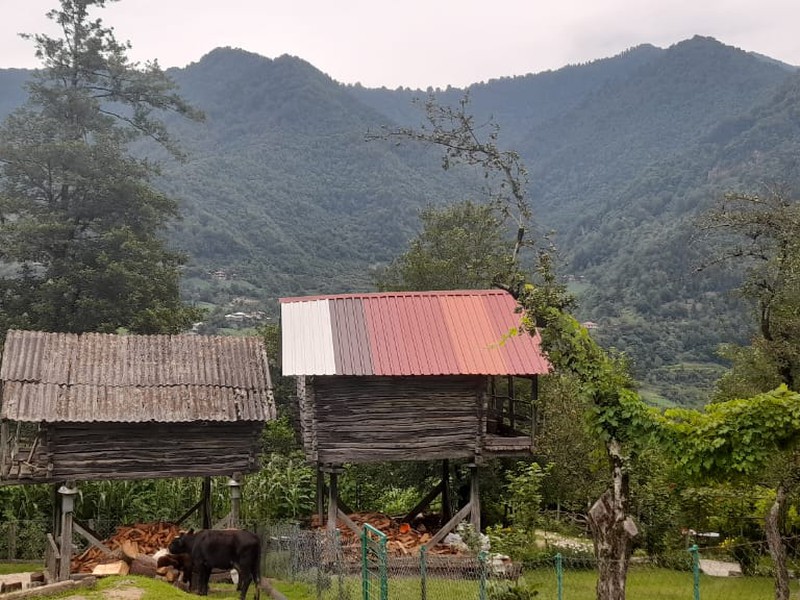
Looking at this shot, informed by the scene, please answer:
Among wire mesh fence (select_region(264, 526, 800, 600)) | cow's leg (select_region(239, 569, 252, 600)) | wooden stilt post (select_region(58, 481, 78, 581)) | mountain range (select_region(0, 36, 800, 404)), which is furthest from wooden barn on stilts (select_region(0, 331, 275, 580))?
mountain range (select_region(0, 36, 800, 404))

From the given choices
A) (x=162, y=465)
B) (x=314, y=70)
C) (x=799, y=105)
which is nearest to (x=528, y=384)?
(x=162, y=465)

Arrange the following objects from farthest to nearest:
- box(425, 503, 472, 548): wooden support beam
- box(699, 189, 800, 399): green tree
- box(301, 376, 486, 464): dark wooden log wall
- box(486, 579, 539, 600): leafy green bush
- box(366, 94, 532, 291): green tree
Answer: box(699, 189, 800, 399): green tree
box(425, 503, 472, 548): wooden support beam
box(301, 376, 486, 464): dark wooden log wall
box(366, 94, 532, 291): green tree
box(486, 579, 539, 600): leafy green bush

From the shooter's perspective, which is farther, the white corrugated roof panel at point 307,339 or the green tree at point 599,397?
the white corrugated roof panel at point 307,339

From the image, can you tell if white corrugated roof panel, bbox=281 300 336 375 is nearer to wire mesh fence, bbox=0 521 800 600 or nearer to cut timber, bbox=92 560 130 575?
wire mesh fence, bbox=0 521 800 600

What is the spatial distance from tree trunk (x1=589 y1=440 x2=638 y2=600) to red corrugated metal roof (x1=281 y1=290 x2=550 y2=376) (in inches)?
235

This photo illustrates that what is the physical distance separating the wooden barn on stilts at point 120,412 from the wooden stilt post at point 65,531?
0.02m

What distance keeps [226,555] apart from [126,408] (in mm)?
4188

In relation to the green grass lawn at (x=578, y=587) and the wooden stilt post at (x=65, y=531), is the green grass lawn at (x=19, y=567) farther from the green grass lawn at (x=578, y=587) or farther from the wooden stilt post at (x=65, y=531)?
the green grass lawn at (x=578, y=587)

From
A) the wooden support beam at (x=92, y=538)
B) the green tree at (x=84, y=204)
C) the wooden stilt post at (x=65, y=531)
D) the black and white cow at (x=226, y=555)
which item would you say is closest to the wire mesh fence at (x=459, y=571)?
the black and white cow at (x=226, y=555)

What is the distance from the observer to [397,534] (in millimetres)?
20578

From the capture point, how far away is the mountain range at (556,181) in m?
80.9

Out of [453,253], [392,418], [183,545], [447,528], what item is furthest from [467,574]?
[453,253]

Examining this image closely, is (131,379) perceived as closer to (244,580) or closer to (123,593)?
(123,593)

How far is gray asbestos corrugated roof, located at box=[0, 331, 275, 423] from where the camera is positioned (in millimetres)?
17453
